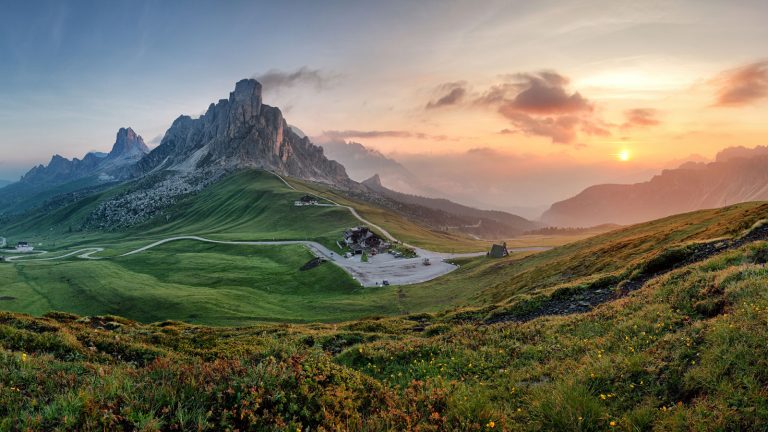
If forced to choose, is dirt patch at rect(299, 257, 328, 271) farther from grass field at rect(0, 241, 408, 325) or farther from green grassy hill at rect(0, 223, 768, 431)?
green grassy hill at rect(0, 223, 768, 431)

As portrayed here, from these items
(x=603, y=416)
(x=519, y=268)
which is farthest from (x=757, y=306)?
(x=519, y=268)

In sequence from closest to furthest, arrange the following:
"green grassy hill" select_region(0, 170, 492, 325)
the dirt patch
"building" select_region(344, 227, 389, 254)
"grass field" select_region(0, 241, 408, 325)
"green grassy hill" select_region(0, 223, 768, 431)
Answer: "green grassy hill" select_region(0, 223, 768, 431)
"green grassy hill" select_region(0, 170, 492, 325)
"grass field" select_region(0, 241, 408, 325)
the dirt patch
"building" select_region(344, 227, 389, 254)

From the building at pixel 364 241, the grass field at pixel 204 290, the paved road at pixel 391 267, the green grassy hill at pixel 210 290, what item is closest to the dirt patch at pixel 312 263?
the grass field at pixel 204 290

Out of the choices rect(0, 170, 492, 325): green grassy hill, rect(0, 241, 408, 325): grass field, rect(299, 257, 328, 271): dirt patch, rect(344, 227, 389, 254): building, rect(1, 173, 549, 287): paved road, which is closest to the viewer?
rect(0, 170, 492, 325): green grassy hill

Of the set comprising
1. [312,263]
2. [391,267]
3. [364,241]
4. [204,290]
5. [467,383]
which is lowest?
[204,290]

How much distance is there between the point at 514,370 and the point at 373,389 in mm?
6827

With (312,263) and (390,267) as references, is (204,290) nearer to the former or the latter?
(312,263)

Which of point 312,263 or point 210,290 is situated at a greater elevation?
point 312,263

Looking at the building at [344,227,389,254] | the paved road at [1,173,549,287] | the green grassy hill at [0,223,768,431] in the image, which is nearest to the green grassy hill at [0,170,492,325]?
the paved road at [1,173,549,287]

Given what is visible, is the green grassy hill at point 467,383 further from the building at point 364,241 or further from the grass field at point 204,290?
the building at point 364,241

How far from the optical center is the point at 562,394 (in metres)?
9.71

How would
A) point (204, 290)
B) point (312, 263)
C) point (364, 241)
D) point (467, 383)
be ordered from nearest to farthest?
1. point (467, 383)
2. point (204, 290)
3. point (312, 263)
4. point (364, 241)

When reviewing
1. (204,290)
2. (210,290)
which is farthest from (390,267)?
(204,290)

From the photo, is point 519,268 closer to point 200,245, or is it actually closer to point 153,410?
point 153,410
